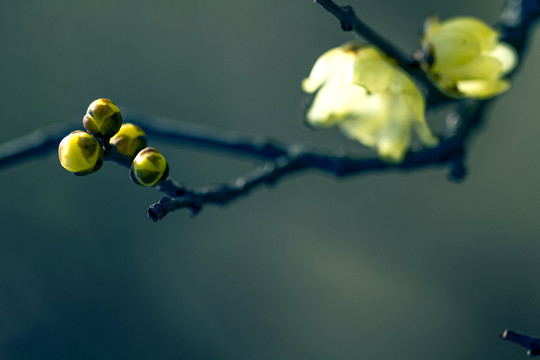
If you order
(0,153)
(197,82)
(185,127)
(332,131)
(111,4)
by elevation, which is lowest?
(0,153)

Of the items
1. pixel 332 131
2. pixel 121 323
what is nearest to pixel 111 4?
pixel 332 131

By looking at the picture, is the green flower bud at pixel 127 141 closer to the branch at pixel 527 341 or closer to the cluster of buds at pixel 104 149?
the cluster of buds at pixel 104 149

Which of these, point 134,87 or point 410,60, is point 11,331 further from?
point 410,60

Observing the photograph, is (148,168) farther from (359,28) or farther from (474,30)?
(474,30)

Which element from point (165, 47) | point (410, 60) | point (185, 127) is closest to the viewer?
point (410, 60)

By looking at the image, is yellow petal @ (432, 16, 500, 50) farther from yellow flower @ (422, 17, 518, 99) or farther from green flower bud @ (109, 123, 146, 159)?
green flower bud @ (109, 123, 146, 159)
